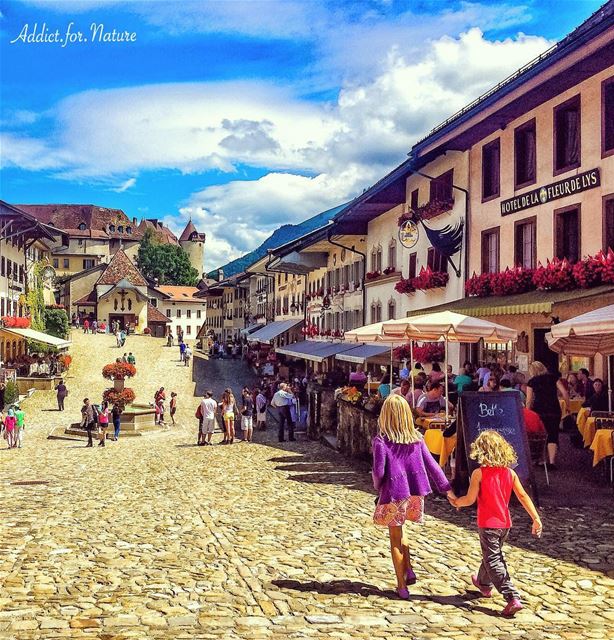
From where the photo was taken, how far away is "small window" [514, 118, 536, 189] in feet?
74.4

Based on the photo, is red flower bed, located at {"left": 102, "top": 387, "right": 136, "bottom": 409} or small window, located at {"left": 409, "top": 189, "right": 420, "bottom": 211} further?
small window, located at {"left": 409, "top": 189, "right": 420, "bottom": 211}

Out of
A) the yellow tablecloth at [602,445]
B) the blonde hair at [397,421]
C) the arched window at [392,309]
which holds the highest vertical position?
the arched window at [392,309]

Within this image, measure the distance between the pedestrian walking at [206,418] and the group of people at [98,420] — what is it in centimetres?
354

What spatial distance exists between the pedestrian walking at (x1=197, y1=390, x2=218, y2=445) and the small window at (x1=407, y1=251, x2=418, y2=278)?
10.2m

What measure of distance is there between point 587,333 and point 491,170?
14154mm

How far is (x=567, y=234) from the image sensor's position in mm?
20797

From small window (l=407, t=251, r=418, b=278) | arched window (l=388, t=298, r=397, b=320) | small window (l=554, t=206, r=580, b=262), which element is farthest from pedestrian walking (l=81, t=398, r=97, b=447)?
small window (l=554, t=206, r=580, b=262)

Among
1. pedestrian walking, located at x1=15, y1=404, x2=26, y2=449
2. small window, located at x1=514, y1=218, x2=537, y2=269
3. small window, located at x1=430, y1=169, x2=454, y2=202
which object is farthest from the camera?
small window, located at x1=430, y1=169, x2=454, y2=202

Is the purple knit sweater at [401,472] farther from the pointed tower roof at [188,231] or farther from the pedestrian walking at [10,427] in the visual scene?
the pointed tower roof at [188,231]

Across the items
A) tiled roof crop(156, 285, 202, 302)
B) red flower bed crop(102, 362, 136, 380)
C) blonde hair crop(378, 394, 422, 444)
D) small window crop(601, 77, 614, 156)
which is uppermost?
tiled roof crop(156, 285, 202, 302)

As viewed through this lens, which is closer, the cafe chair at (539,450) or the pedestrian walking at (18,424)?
the cafe chair at (539,450)

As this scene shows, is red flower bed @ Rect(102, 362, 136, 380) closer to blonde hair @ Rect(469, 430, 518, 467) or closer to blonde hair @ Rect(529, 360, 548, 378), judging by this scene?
blonde hair @ Rect(529, 360, 548, 378)

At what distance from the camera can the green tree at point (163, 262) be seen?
13575 centimetres

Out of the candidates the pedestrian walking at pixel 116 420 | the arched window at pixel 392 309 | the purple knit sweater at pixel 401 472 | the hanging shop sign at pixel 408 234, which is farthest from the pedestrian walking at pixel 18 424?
the purple knit sweater at pixel 401 472
